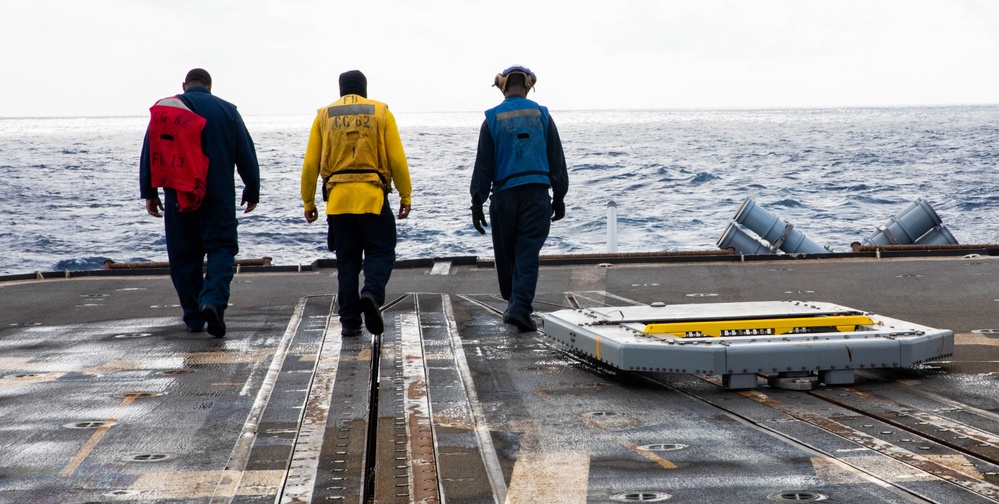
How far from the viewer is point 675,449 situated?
12.1ft

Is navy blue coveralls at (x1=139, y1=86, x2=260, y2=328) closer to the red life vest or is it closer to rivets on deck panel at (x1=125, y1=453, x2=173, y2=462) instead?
the red life vest

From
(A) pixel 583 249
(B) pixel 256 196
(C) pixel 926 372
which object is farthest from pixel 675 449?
(A) pixel 583 249

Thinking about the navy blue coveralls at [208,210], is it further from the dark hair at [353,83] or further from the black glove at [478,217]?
the black glove at [478,217]

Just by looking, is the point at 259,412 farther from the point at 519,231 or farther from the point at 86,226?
the point at 86,226

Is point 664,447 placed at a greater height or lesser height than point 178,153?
lesser

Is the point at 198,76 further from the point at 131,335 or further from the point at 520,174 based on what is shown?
the point at 520,174

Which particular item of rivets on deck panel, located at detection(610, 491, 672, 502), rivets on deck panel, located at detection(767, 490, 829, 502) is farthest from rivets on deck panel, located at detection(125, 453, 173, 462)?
rivets on deck panel, located at detection(767, 490, 829, 502)

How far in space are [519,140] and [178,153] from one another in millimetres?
2202

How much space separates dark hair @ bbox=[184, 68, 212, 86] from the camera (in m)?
6.87

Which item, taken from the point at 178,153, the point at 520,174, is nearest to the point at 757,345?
the point at 520,174

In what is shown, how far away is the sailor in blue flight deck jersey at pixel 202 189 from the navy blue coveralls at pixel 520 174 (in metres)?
1.60

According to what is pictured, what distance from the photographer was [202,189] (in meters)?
6.64

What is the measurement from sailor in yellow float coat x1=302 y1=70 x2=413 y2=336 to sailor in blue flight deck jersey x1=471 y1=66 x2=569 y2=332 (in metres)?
0.61

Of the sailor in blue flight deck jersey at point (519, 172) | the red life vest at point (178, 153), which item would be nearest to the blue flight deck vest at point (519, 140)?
the sailor in blue flight deck jersey at point (519, 172)
